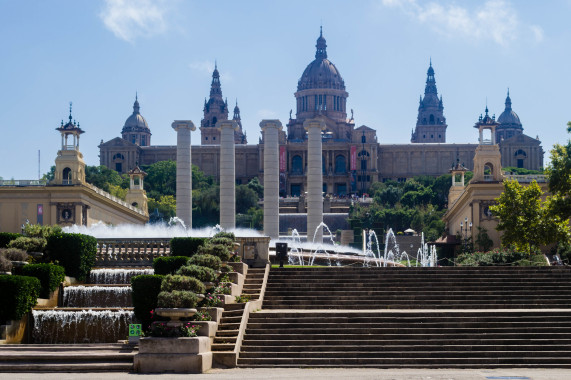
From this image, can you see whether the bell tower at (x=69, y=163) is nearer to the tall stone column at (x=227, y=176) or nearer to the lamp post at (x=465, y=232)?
the tall stone column at (x=227, y=176)

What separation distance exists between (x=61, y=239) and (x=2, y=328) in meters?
8.66

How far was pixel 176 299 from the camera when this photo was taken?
30.6 m

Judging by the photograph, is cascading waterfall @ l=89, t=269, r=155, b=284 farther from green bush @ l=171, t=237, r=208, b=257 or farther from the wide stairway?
the wide stairway

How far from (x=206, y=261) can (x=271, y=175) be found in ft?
133

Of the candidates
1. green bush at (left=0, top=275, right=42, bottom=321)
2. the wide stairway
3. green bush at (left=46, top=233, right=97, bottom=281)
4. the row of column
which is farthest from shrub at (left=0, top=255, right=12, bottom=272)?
the row of column

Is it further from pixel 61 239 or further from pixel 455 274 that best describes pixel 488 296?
pixel 61 239

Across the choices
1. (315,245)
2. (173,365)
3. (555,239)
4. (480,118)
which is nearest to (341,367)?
(173,365)

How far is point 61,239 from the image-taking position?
4284 centimetres

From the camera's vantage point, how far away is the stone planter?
94.7ft

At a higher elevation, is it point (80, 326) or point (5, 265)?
point (5, 265)

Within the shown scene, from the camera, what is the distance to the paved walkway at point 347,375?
88.9 feet

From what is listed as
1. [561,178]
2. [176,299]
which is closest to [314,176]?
[561,178]

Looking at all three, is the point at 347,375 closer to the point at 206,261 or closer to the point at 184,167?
the point at 206,261

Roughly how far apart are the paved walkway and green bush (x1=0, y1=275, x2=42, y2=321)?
6920 mm
